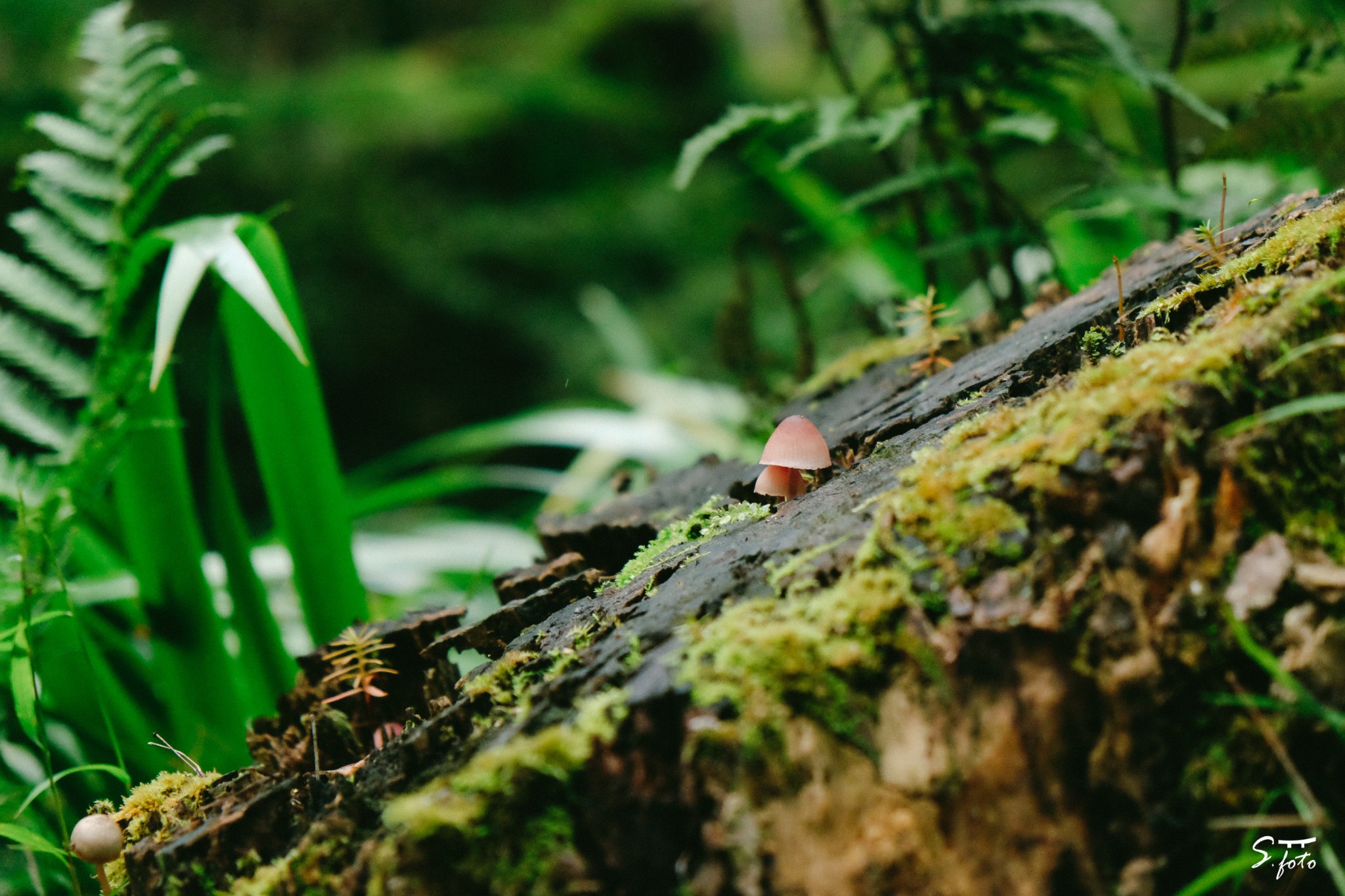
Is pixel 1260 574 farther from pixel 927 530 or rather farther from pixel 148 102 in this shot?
pixel 148 102

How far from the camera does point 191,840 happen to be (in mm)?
744

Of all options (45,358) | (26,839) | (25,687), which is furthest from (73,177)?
(26,839)

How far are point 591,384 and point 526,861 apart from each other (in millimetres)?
4070

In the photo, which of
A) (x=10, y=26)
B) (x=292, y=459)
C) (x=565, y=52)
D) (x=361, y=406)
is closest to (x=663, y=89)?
(x=565, y=52)

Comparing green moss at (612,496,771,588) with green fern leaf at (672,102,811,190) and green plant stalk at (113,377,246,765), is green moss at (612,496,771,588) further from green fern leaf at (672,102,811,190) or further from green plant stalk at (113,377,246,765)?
green plant stalk at (113,377,246,765)

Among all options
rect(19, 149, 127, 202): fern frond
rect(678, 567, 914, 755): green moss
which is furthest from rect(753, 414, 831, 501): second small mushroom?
rect(19, 149, 127, 202): fern frond

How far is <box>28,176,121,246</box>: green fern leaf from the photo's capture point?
1.43 meters

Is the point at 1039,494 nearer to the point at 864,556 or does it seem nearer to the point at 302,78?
the point at 864,556

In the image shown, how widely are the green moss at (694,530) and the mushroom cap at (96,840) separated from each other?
2.07 ft

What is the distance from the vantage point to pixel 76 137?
1464 millimetres

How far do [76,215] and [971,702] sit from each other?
1.74m

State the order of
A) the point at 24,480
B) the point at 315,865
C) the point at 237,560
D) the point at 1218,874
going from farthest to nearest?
the point at 237,560 < the point at 24,480 < the point at 315,865 < the point at 1218,874
